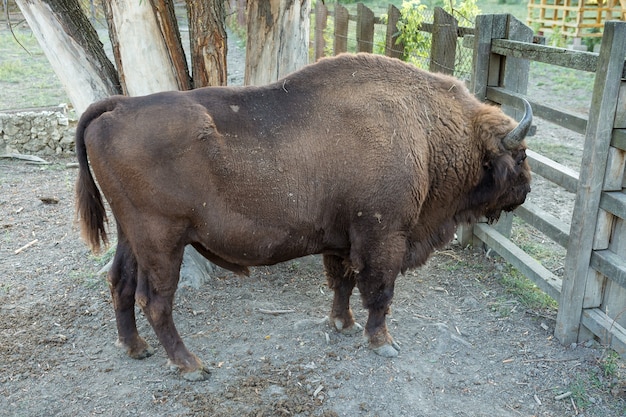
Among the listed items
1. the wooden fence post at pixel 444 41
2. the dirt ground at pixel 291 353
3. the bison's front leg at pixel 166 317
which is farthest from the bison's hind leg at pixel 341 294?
the wooden fence post at pixel 444 41

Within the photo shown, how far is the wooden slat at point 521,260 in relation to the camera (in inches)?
177

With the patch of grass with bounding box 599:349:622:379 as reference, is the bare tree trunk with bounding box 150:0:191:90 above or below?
above

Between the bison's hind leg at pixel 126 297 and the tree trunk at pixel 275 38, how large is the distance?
1999 mm

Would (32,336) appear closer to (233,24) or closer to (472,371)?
(472,371)

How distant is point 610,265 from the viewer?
390 cm

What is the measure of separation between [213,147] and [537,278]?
281 centimetres

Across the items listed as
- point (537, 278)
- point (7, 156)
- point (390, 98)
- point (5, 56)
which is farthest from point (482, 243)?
point (5, 56)

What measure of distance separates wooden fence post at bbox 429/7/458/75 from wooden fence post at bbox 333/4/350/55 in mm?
3986

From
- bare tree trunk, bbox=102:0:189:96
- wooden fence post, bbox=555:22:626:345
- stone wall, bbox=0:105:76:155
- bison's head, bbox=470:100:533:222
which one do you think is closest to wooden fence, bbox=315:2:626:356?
wooden fence post, bbox=555:22:626:345

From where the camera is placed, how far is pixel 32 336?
175 inches

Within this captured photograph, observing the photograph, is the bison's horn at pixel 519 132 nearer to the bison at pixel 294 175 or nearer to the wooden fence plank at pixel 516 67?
the bison at pixel 294 175

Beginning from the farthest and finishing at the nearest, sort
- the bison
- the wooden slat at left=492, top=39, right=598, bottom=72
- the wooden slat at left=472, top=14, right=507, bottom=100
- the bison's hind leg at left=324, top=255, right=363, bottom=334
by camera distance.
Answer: the wooden slat at left=472, top=14, right=507, bottom=100
the bison's hind leg at left=324, top=255, right=363, bottom=334
the wooden slat at left=492, top=39, right=598, bottom=72
the bison

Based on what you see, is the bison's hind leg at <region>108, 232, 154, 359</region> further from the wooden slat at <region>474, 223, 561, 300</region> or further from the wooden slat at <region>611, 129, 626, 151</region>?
the wooden slat at <region>611, 129, 626, 151</region>

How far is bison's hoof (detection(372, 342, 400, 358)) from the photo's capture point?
422 cm
